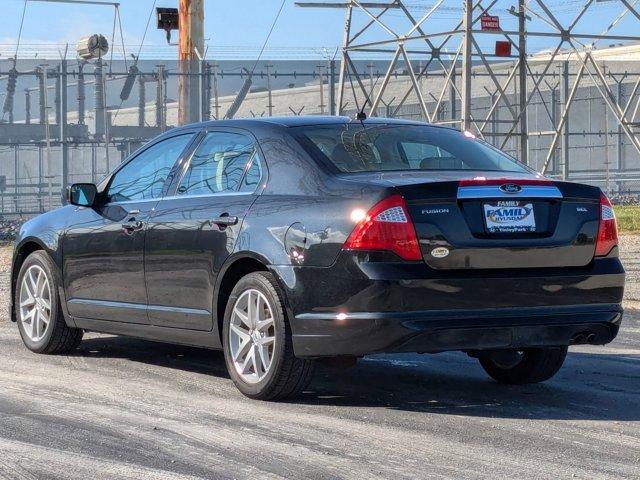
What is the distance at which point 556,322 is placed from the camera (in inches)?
265

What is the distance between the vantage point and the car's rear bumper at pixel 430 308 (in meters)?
6.45

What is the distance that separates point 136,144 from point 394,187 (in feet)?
77.2

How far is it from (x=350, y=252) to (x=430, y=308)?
0.46 metres

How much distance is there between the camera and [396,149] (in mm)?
7457

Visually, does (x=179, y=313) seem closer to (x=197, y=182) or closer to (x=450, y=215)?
(x=197, y=182)

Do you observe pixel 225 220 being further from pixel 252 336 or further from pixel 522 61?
pixel 522 61

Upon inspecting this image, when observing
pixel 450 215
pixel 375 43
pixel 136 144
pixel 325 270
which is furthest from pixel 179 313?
pixel 136 144

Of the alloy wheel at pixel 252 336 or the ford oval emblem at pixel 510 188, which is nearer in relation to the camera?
the ford oval emblem at pixel 510 188

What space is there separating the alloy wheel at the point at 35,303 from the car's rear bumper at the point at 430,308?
279cm

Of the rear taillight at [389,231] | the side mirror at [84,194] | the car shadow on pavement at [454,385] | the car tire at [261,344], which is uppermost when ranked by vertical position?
the rear taillight at [389,231]

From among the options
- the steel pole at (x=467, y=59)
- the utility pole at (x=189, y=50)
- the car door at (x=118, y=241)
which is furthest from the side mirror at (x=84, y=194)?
the steel pole at (x=467, y=59)

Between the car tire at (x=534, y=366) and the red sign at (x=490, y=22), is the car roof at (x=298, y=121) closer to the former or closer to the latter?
the car tire at (x=534, y=366)

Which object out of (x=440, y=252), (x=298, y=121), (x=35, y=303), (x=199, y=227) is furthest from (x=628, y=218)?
(x=440, y=252)

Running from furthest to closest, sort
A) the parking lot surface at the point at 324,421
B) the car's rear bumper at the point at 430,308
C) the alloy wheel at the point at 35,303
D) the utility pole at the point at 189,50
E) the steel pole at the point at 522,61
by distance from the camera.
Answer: the steel pole at the point at 522,61, the utility pole at the point at 189,50, the alloy wheel at the point at 35,303, the car's rear bumper at the point at 430,308, the parking lot surface at the point at 324,421
